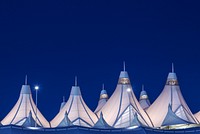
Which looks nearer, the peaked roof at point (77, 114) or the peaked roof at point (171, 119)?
the peaked roof at point (171, 119)

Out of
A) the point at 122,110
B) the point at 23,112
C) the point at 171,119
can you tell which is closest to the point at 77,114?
the point at 122,110

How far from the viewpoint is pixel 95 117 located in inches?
1770

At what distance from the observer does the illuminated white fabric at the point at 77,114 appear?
43.5 meters

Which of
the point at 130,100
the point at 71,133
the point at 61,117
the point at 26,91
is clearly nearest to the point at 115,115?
the point at 130,100

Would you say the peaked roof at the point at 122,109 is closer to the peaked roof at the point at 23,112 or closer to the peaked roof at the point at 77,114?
the peaked roof at the point at 77,114

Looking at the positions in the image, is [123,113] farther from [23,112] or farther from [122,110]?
[23,112]

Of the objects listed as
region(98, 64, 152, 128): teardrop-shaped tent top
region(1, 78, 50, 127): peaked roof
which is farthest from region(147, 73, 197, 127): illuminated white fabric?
region(1, 78, 50, 127): peaked roof

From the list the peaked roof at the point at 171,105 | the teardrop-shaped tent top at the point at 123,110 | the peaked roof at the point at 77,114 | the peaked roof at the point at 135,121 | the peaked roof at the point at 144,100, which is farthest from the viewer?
the peaked roof at the point at 144,100

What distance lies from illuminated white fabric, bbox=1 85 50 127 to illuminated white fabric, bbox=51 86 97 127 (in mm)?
1339

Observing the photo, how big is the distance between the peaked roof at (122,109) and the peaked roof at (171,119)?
68.8 inches

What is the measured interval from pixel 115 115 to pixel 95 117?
212 cm

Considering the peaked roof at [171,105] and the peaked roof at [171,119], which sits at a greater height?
the peaked roof at [171,105]

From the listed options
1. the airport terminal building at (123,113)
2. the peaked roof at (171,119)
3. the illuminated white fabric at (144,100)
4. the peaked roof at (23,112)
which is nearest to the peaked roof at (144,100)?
the illuminated white fabric at (144,100)

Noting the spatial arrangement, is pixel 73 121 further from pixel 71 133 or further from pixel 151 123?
pixel 71 133
